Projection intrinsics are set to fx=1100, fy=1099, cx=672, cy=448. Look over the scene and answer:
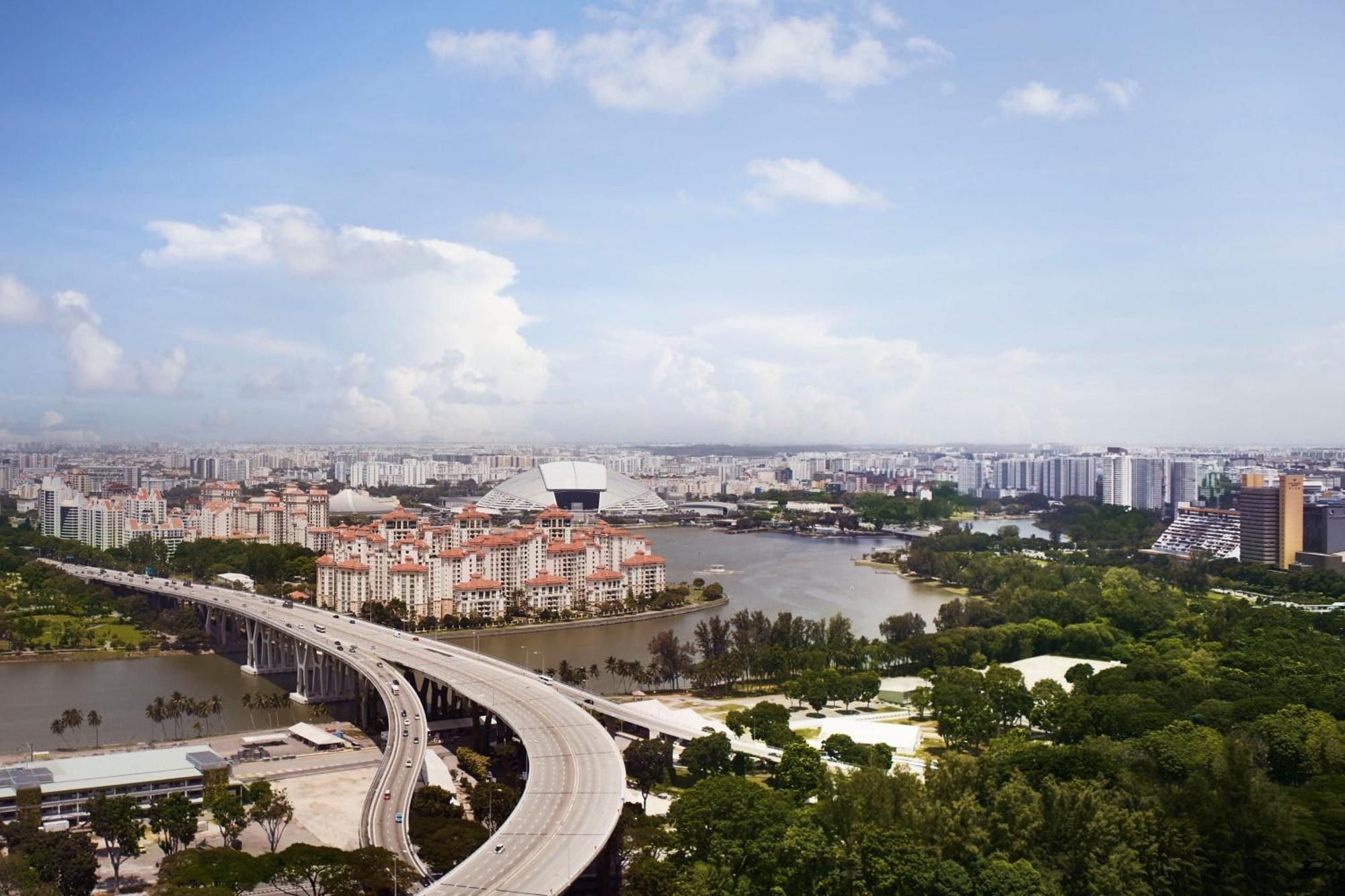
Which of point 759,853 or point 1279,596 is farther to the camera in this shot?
point 1279,596

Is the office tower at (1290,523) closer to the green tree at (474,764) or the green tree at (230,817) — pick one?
the green tree at (474,764)

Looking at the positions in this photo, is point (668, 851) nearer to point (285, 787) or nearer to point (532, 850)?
point (532, 850)

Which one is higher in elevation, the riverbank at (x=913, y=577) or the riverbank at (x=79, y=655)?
the riverbank at (x=913, y=577)

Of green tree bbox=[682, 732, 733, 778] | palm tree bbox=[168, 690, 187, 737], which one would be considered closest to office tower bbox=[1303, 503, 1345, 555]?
green tree bbox=[682, 732, 733, 778]

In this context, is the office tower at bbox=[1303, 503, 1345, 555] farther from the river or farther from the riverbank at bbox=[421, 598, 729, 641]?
the riverbank at bbox=[421, 598, 729, 641]

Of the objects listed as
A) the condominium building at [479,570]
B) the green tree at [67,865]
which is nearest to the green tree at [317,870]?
the green tree at [67,865]

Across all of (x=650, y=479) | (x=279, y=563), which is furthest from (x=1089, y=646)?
(x=650, y=479)
